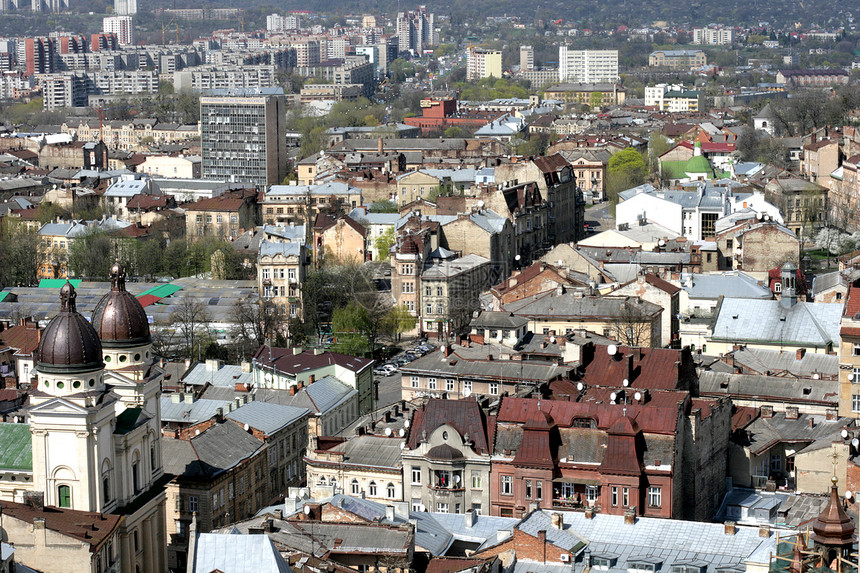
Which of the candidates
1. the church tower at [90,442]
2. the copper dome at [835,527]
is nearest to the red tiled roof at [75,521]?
the church tower at [90,442]

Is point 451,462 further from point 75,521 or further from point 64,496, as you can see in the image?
point 75,521

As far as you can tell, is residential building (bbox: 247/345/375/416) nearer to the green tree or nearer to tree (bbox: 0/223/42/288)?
the green tree

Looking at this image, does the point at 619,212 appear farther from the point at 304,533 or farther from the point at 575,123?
the point at 575,123

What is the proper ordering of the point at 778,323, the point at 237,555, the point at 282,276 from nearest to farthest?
the point at 237,555, the point at 778,323, the point at 282,276

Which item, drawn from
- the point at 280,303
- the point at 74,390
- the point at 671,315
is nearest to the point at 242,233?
the point at 280,303

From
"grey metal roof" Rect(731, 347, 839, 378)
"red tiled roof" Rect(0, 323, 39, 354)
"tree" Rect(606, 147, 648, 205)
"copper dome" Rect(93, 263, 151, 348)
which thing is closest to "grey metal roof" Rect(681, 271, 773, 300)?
"grey metal roof" Rect(731, 347, 839, 378)

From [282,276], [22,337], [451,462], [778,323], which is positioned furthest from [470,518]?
[282,276]
